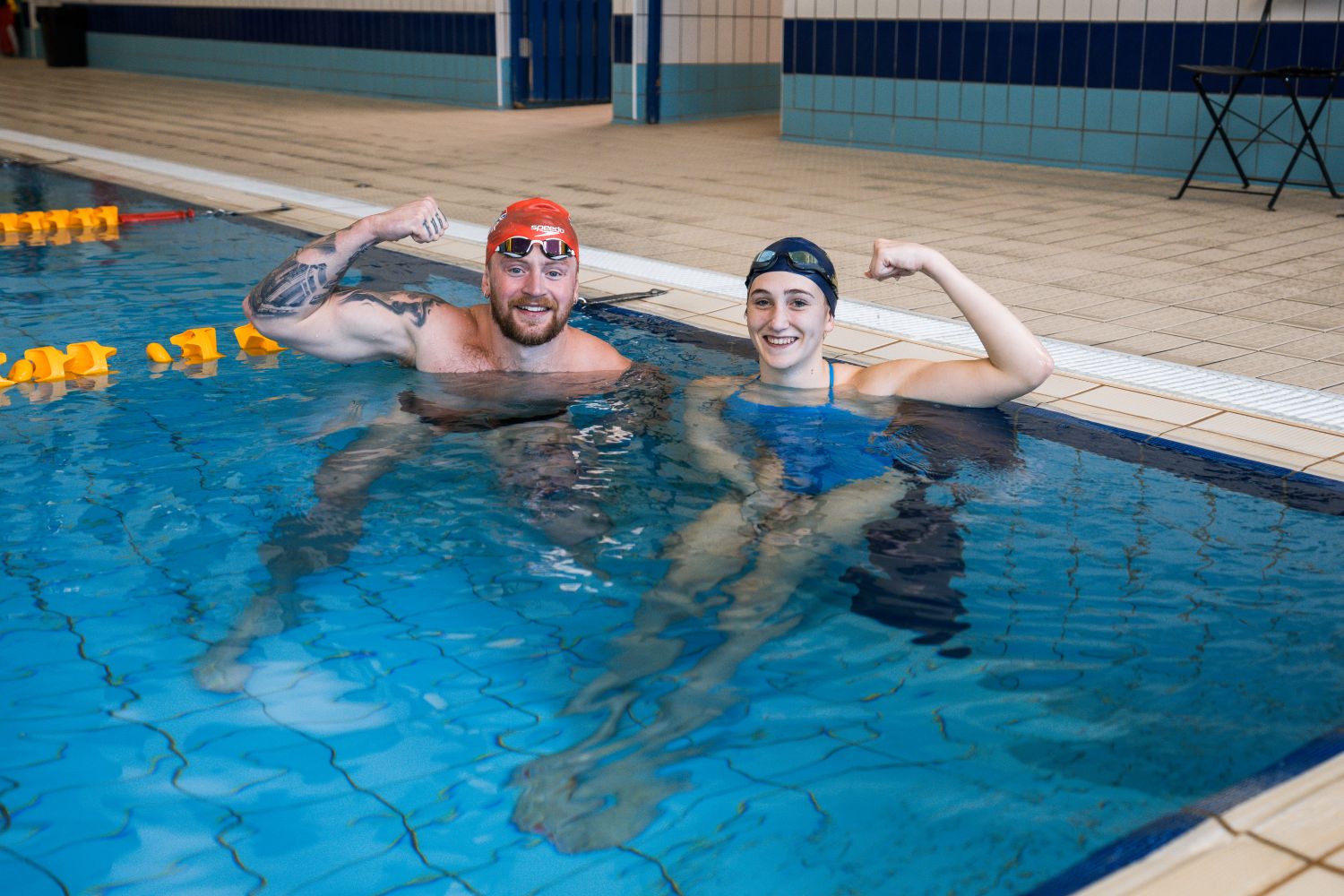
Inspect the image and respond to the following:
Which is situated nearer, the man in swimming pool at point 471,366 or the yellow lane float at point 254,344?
the man in swimming pool at point 471,366

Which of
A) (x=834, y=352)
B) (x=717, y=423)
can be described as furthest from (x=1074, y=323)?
(x=717, y=423)

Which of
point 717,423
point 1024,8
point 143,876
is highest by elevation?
point 1024,8

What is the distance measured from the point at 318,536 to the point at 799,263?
1413 mm

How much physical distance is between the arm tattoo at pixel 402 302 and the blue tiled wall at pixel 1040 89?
6.49m

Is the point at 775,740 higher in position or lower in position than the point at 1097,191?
lower

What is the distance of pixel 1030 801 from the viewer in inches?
79.5

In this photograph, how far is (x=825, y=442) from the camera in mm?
3588

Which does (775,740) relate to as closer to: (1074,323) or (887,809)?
(887,809)

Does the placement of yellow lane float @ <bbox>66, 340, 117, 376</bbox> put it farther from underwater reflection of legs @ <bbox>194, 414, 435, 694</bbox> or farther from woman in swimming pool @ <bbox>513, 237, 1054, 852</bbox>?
woman in swimming pool @ <bbox>513, 237, 1054, 852</bbox>

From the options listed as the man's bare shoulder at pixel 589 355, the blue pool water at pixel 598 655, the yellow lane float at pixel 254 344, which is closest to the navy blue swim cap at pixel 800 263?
the blue pool water at pixel 598 655

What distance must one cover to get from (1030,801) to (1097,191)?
7177 millimetres

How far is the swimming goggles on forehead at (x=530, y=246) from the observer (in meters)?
3.59

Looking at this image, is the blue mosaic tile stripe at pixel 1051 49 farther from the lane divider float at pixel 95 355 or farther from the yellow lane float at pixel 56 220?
the lane divider float at pixel 95 355

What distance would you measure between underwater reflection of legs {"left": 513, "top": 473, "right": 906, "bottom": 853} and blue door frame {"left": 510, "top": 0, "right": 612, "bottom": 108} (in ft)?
42.9
